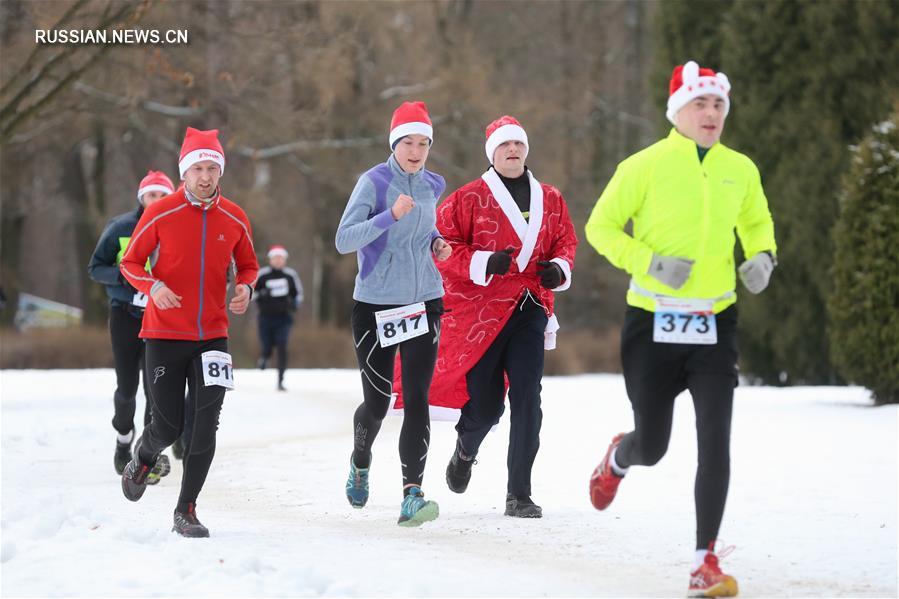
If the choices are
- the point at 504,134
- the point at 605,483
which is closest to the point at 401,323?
the point at 504,134

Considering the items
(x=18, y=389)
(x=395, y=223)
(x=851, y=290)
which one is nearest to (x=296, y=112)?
(x=18, y=389)

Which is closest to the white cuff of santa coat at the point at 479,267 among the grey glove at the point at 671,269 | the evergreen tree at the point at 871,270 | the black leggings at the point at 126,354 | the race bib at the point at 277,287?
the grey glove at the point at 671,269

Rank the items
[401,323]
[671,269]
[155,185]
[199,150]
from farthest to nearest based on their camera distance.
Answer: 1. [155,185]
2. [401,323]
3. [199,150]
4. [671,269]

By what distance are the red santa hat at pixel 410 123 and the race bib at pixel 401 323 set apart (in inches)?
36.9

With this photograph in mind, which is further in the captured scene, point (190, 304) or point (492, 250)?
point (492, 250)

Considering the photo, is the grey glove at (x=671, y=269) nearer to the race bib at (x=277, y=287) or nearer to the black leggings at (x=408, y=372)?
the black leggings at (x=408, y=372)

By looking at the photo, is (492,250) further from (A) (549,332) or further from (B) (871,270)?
(B) (871,270)

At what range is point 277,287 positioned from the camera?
755 inches

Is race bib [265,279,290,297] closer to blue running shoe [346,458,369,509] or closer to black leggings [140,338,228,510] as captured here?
blue running shoe [346,458,369,509]

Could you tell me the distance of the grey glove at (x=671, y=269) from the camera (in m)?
5.82

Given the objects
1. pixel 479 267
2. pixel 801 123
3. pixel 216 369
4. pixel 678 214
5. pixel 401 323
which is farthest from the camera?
pixel 801 123

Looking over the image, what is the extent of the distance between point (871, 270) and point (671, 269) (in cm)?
893

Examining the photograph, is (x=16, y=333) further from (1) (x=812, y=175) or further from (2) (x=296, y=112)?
(1) (x=812, y=175)

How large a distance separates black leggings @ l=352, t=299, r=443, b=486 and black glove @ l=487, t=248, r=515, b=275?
0.34 meters
